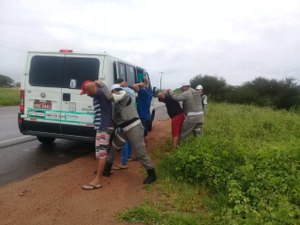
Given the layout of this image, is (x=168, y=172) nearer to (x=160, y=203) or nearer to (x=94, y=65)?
(x=160, y=203)

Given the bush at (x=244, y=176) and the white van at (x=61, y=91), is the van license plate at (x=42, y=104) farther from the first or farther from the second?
the bush at (x=244, y=176)

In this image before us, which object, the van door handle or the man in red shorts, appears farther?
the man in red shorts

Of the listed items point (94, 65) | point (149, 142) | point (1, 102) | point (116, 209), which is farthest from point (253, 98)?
point (116, 209)

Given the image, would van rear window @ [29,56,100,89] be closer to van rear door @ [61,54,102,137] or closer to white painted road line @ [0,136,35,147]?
van rear door @ [61,54,102,137]

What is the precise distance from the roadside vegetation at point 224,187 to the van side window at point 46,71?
111 inches

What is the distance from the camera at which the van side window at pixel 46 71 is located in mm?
7250

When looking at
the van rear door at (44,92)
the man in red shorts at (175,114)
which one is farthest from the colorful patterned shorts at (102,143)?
the man in red shorts at (175,114)

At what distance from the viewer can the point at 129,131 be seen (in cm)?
564

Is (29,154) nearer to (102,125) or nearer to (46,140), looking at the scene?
(46,140)

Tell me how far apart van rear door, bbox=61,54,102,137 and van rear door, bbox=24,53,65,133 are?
13cm

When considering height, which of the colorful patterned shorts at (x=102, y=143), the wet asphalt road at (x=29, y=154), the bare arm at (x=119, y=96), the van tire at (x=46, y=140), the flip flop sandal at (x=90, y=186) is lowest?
the wet asphalt road at (x=29, y=154)

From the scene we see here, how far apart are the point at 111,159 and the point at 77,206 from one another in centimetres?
153

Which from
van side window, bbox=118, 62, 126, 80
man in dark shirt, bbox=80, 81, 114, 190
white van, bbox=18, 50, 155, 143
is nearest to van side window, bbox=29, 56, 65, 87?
white van, bbox=18, 50, 155, 143

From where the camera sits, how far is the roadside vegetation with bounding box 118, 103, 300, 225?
4184 mm
